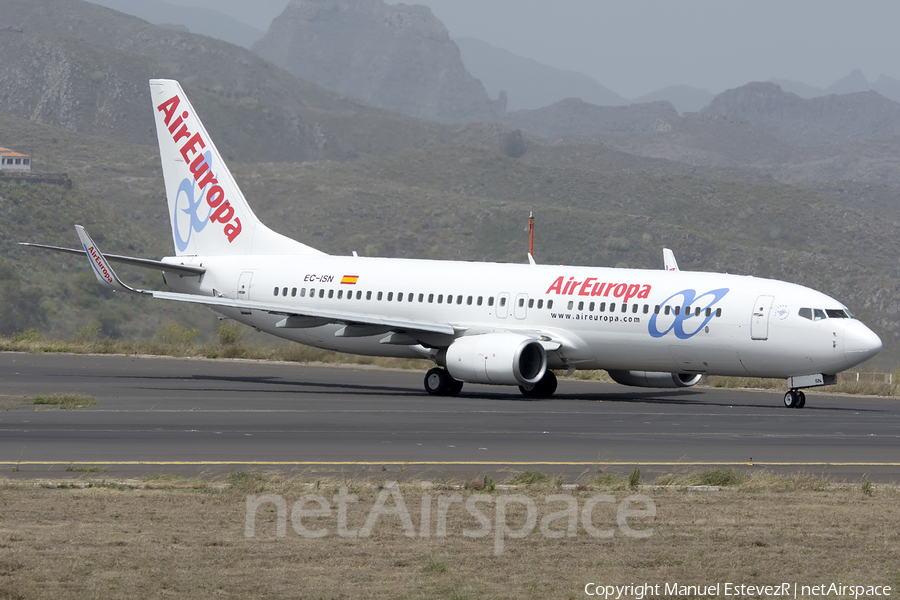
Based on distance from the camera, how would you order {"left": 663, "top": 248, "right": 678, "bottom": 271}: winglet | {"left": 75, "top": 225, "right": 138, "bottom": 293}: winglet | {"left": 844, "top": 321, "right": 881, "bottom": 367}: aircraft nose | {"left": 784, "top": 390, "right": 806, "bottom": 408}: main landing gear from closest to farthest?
{"left": 844, "top": 321, "right": 881, "bottom": 367}: aircraft nose, {"left": 784, "top": 390, "right": 806, "bottom": 408}: main landing gear, {"left": 75, "top": 225, "right": 138, "bottom": 293}: winglet, {"left": 663, "top": 248, "right": 678, "bottom": 271}: winglet

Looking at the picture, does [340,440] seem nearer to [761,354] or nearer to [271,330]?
[761,354]

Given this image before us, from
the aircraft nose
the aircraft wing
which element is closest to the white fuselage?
the aircraft nose

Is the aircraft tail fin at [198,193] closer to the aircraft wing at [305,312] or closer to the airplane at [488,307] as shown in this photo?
the airplane at [488,307]

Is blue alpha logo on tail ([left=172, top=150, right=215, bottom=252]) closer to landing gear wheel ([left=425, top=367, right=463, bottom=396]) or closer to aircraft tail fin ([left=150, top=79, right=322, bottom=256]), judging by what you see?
aircraft tail fin ([left=150, top=79, right=322, bottom=256])

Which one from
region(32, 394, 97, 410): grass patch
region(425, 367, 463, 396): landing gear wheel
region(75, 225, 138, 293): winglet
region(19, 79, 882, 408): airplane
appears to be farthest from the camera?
region(75, 225, 138, 293): winglet

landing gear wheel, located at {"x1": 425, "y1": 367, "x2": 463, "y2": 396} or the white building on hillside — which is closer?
landing gear wheel, located at {"x1": 425, "y1": 367, "x2": 463, "y2": 396}

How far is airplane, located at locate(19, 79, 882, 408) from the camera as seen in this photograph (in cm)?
3139

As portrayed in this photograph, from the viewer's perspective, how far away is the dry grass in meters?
10.2

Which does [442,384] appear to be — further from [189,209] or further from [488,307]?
[189,209]

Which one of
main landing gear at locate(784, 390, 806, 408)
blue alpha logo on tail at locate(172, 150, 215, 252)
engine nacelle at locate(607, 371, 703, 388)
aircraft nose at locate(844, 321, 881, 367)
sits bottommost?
main landing gear at locate(784, 390, 806, 408)

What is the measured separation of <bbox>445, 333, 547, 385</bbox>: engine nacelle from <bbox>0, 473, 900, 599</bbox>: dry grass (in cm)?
1670

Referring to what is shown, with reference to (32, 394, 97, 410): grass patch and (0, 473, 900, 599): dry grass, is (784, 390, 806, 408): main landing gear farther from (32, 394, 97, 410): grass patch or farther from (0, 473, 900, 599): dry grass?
(0, 473, 900, 599): dry grass

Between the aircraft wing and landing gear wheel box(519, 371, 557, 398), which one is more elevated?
the aircraft wing

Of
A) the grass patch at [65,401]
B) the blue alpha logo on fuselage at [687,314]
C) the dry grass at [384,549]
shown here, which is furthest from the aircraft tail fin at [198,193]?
→ the dry grass at [384,549]
